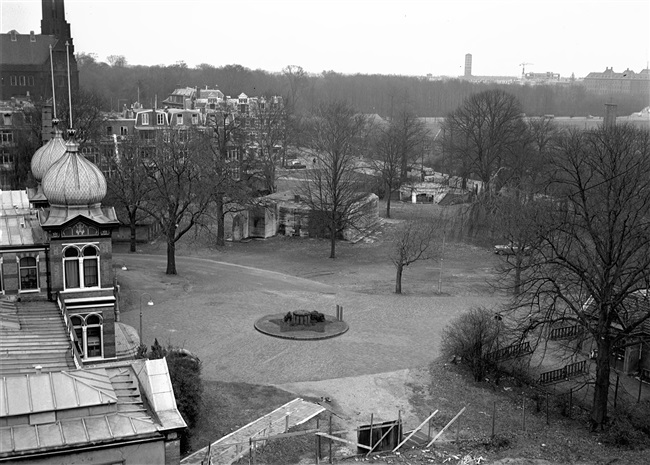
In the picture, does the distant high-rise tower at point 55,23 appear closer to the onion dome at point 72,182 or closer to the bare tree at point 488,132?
the onion dome at point 72,182

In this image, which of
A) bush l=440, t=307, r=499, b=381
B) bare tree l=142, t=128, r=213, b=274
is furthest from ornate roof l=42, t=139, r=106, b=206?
bare tree l=142, t=128, r=213, b=274

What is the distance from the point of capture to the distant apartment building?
16607 cm

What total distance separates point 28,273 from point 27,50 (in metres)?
66.1

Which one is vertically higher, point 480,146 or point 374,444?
point 480,146

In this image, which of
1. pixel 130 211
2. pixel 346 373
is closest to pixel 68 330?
pixel 346 373

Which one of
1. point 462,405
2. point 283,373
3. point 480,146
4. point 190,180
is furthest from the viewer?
point 480,146

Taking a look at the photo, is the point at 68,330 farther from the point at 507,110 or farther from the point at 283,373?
the point at 507,110

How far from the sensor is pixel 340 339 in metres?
33.8

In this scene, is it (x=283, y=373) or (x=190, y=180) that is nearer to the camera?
(x=283, y=373)

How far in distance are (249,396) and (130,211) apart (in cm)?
2847

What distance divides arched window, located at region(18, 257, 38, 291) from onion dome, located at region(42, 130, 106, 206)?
7.79 ft

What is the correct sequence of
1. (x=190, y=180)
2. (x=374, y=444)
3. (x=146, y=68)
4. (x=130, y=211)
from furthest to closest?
(x=146, y=68) < (x=130, y=211) < (x=190, y=180) < (x=374, y=444)

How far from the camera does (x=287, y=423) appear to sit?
22938mm

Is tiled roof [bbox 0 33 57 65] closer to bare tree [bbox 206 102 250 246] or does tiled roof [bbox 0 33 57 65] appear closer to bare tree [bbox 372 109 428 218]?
bare tree [bbox 206 102 250 246]
